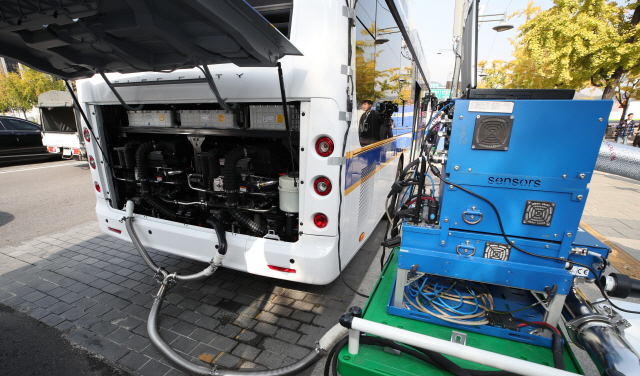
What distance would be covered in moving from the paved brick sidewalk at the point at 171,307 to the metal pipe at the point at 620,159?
8.34 feet

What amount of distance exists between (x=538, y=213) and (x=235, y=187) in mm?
2491

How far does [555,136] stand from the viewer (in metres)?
1.71

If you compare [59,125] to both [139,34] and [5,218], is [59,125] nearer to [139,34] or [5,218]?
[5,218]

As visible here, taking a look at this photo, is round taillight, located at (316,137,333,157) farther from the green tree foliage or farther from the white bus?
the green tree foliage

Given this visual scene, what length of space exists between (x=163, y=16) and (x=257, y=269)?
2.08 metres

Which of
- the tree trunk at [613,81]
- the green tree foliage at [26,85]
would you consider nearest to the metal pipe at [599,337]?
the tree trunk at [613,81]

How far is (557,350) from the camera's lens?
1.72m

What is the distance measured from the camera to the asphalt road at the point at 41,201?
205 inches

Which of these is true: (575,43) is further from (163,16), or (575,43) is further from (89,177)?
(89,177)

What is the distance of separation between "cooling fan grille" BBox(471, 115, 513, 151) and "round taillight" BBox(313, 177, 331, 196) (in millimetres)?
1124

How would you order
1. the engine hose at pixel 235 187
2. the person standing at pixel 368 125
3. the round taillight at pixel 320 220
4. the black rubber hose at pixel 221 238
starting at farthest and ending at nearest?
the person standing at pixel 368 125 → the engine hose at pixel 235 187 → the black rubber hose at pixel 221 238 → the round taillight at pixel 320 220

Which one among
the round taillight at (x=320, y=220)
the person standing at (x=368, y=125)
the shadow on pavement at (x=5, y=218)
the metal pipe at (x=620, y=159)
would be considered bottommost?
the shadow on pavement at (x=5, y=218)

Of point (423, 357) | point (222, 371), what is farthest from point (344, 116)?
point (222, 371)

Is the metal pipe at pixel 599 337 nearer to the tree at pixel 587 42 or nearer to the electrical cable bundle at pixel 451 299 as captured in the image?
the electrical cable bundle at pixel 451 299
